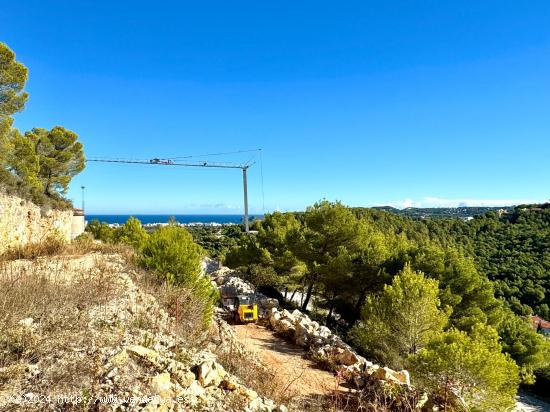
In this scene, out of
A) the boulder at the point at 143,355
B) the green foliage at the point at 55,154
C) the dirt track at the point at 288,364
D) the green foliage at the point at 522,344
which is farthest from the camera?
the green foliage at the point at 55,154

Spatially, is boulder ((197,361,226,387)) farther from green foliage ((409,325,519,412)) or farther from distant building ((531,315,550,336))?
distant building ((531,315,550,336))

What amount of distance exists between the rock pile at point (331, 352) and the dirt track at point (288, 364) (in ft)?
1.01

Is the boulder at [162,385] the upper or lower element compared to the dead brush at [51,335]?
lower

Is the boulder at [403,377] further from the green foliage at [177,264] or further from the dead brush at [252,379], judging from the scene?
the green foliage at [177,264]

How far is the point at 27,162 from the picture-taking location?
52.5 feet

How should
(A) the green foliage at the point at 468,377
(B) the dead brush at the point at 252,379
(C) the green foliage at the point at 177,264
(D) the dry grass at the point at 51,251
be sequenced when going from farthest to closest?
(D) the dry grass at the point at 51,251, (C) the green foliage at the point at 177,264, (A) the green foliage at the point at 468,377, (B) the dead brush at the point at 252,379

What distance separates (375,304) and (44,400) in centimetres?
1092

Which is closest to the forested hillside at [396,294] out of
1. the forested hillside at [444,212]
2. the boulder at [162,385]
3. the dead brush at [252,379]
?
the dead brush at [252,379]

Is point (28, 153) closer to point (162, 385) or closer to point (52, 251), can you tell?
point (52, 251)

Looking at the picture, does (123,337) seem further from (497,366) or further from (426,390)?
(497,366)

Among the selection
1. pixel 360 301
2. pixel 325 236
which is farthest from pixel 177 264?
pixel 360 301

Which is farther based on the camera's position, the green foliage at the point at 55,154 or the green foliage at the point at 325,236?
the green foliage at the point at 55,154

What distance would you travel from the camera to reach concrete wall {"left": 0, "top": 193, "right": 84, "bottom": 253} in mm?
11945

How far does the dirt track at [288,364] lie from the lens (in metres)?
7.87
